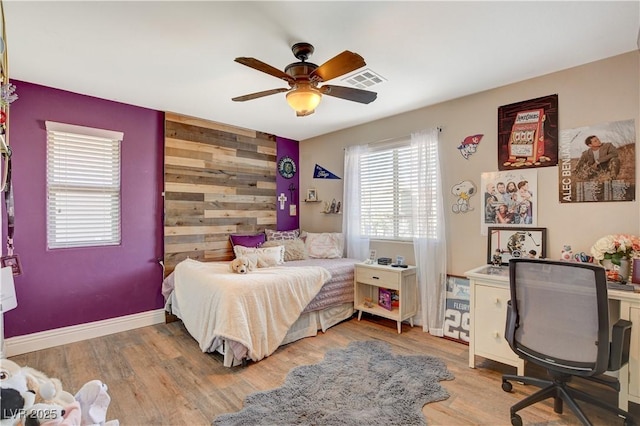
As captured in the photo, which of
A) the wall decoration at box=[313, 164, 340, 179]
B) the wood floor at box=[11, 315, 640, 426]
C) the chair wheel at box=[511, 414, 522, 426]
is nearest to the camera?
the chair wheel at box=[511, 414, 522, 426]

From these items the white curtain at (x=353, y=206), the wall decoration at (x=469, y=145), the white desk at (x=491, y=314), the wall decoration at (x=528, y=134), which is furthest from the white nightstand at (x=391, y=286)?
the wall decoration at (x=528, y=134)

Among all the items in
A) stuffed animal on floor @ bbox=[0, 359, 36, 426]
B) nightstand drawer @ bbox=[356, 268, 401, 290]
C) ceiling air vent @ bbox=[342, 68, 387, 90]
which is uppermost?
ceiling air vent @ bbox=[342, 68, 387, 90]

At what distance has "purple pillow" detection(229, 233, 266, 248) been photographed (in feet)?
13.3

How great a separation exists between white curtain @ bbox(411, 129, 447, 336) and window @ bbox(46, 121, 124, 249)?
3.32 m

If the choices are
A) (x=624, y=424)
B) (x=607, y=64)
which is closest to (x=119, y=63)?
(x=607, y=64)

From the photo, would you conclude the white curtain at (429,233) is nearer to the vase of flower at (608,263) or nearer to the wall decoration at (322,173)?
the vase of flower at (608,263)

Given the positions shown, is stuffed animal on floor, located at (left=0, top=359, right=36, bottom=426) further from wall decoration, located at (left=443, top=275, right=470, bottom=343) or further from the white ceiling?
wall decoration, located at (left=443, top=275, right=470, bottom=343)

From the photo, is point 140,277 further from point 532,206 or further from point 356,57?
point 532,206

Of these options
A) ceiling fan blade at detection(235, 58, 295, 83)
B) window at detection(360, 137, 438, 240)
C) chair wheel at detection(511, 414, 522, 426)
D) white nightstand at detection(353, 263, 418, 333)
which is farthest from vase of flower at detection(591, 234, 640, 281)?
ceiling fan blade at detection(235, 58, 295, 83)

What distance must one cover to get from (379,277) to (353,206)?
3.54 ft

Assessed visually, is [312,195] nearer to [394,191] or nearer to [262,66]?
[394,191]

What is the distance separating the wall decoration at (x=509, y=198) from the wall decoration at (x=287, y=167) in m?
2.83

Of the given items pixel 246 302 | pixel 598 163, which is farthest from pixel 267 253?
pixel 598 163

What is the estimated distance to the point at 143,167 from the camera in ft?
11.3
